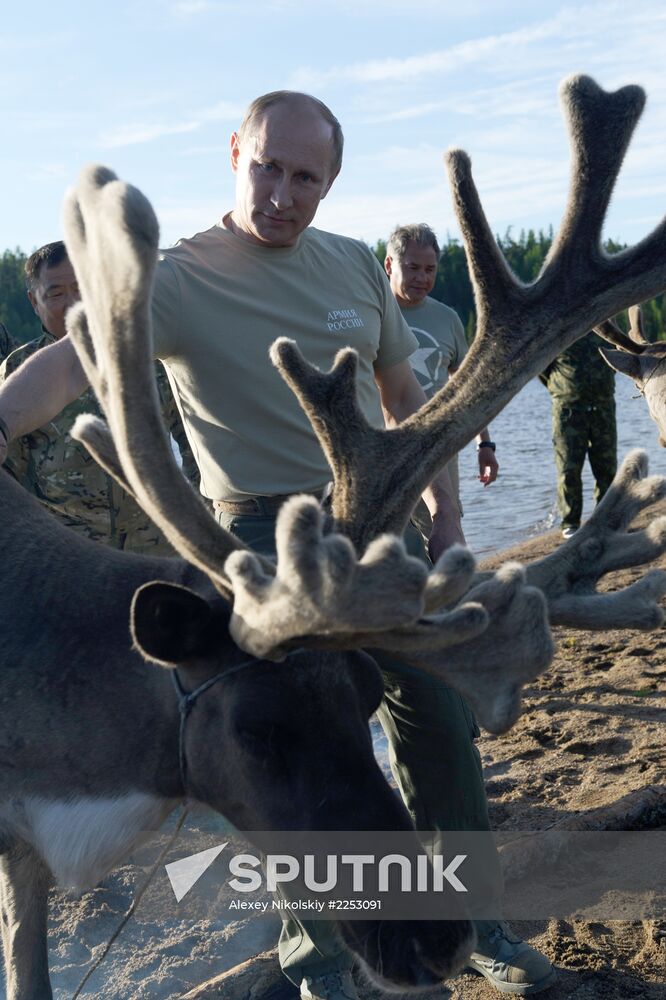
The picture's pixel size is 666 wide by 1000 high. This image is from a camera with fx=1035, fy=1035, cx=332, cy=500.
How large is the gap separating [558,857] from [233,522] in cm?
200

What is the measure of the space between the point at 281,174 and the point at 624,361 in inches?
229

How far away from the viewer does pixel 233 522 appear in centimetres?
330

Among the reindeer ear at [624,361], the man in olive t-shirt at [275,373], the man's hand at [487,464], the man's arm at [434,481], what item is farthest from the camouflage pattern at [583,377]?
the man in olive t-shirt at [275,373]

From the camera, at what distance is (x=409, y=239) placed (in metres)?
6.62

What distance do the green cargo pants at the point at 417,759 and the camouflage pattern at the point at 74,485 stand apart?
5.52ft

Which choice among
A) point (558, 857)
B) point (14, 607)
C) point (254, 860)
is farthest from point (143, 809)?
point (558, 857)

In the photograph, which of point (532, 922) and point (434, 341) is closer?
point (532, 922)

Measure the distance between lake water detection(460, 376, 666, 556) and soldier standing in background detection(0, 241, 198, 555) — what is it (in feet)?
12.0

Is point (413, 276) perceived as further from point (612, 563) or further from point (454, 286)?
point (454, 286)

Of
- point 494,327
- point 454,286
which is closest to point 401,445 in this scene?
point 494,327

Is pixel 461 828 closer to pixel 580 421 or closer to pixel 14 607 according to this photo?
pixel 14 607

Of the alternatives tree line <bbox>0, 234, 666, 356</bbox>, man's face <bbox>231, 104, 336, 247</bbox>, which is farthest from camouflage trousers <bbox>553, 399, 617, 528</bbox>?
tree line <bbox>0, 234, 666, 356</bbox>

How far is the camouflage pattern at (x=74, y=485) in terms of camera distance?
4855mm

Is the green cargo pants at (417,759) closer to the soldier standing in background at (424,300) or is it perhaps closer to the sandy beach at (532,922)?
the sandy beach at (532,922)
